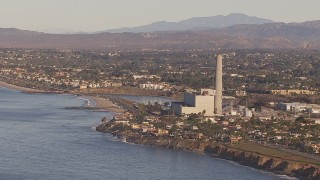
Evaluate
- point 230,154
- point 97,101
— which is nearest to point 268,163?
point 230,154

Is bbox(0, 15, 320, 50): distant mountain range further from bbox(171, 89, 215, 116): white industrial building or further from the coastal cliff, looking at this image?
the coastal cliff

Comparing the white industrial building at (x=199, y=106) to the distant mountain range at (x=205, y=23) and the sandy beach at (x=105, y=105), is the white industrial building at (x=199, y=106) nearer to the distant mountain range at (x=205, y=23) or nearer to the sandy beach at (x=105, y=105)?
the sandy beach at (x=105, y=105)

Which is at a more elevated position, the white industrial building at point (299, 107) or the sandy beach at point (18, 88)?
the white industrial building at point (299, 107)

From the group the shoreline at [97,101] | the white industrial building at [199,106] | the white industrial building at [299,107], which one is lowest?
the shoreline at [97,101]

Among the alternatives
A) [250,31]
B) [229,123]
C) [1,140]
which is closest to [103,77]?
[229,123]

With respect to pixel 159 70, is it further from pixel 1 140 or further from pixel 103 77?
pixel 1 140

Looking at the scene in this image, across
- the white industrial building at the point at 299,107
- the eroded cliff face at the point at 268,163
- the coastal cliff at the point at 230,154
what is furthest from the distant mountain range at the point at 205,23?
the eroded cliff face at the point at 268,163

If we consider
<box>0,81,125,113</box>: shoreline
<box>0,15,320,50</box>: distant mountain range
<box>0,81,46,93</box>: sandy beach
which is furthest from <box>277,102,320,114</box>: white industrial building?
<box>0,15,320,50</box>: distant mountain range
